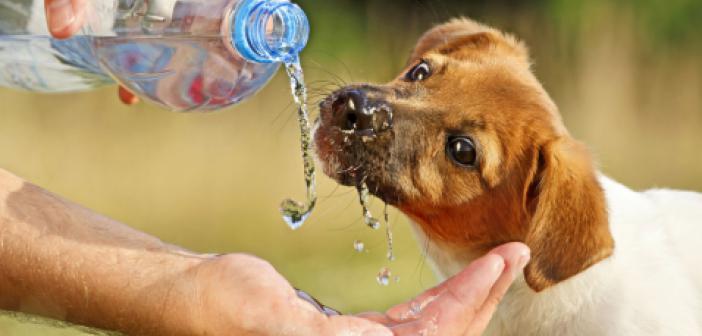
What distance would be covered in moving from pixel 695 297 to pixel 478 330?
0.75m

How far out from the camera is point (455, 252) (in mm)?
3473

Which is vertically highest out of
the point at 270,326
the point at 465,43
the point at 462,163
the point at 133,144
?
the point at 465,43

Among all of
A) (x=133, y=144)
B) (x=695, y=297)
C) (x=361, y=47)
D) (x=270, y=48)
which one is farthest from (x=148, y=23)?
(x=361, y=47)

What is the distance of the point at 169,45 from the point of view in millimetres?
3137

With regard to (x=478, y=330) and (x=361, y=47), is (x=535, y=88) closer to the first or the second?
(x=478, y=330)

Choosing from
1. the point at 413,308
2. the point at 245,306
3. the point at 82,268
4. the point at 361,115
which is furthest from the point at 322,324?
the point at 361,115

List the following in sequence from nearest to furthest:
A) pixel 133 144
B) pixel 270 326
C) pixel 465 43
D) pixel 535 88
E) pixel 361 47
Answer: pixel 270 326 → pixel 535 88 → pixel 465 43 → pixel 133 144 → pixel 361 47

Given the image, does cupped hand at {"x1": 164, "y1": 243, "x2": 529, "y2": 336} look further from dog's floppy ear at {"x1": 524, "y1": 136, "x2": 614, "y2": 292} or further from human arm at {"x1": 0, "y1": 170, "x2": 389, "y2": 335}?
dog's floppy ear at {"x1": 524, "y1": 136, "x2": 614, "y2": 292}

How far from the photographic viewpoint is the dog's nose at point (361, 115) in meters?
3.30

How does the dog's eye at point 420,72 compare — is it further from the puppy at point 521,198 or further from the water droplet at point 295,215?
the water droplet at point 295,215

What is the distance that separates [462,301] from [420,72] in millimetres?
887

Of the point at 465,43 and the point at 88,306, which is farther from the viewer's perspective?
the point at 465,43

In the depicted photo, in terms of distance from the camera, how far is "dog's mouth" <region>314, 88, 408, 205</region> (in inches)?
131

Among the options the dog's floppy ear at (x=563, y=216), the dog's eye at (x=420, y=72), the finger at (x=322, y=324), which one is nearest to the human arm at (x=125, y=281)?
the finger at (x=322, y=324)
